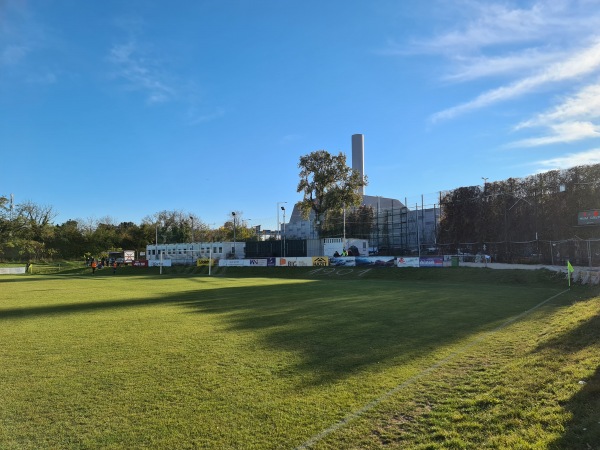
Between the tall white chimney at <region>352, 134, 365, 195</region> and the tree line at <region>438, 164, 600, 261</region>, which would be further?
the tall white chimney at <region>352, 134, 365, 195</region>

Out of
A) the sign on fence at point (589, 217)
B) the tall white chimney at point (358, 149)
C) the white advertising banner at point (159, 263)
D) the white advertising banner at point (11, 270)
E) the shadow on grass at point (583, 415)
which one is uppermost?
the tall white chimney at point (358, 149)

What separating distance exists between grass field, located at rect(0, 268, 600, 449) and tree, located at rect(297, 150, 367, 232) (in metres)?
51.6

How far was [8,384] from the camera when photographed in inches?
272

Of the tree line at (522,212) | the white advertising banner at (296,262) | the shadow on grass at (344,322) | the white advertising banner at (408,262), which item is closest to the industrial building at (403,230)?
the tree line at (522,212)

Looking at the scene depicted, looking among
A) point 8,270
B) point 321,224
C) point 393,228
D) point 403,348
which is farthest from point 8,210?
point 403,348

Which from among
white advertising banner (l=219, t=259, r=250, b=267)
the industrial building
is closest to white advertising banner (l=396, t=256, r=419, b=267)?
the industrial building

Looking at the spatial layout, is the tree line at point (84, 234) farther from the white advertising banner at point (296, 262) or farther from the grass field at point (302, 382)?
the grass field at point (302, 382)

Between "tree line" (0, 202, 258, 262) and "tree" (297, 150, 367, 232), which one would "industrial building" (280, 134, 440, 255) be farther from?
"tree line" (0, 202, 258, 262)

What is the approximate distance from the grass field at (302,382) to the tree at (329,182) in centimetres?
5158

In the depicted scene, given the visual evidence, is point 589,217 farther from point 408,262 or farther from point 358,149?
point 358,149

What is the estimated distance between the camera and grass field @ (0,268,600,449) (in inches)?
193

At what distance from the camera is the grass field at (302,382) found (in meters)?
4.91

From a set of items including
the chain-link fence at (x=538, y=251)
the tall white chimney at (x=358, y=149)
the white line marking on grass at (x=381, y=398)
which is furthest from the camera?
the tall white chimney at (x=358, y=149)

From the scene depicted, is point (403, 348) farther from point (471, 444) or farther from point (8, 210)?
point (8, 210)
